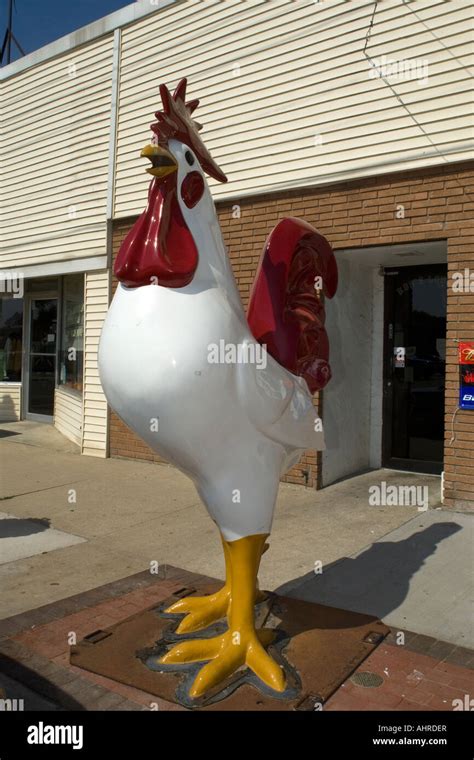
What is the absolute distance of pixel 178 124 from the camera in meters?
2.75

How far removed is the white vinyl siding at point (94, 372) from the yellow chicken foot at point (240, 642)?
6222mm

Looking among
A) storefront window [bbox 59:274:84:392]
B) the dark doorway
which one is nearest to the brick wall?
the dark doorway

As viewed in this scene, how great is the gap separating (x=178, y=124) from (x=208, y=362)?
1101 millimetres

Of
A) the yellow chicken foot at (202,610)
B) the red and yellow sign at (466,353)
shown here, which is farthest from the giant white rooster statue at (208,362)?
the red and yellow sign at (466,353)

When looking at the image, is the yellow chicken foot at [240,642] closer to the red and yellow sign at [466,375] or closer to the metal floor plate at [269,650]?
the metal floor plate at [269,650]

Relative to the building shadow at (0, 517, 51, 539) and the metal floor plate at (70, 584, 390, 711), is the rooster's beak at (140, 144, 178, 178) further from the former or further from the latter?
the building shadow at (0, 517, 51, 539)

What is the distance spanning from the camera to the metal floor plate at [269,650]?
279 cm

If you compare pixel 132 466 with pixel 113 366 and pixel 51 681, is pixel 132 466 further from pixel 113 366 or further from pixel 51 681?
pixel 113 366

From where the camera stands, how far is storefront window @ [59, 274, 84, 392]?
10414 mm

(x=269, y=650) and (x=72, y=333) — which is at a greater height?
(x=72, y=333)

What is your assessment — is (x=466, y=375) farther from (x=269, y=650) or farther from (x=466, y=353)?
(x=269, y=650)

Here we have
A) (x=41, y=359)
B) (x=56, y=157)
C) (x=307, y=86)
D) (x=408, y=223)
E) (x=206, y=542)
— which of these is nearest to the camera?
(x=206, y=542)
